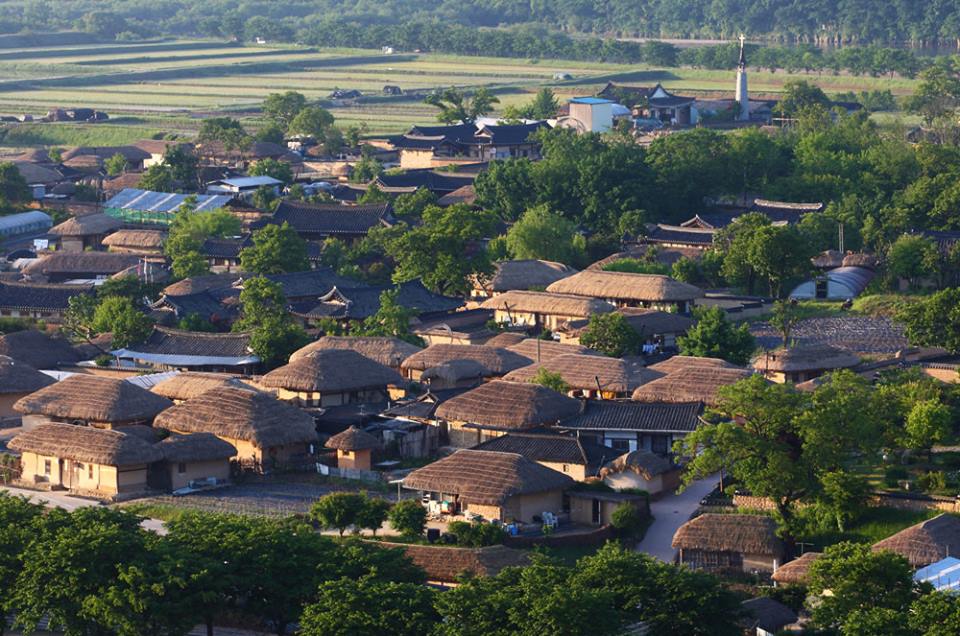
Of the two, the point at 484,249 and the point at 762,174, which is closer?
the point at 484,249

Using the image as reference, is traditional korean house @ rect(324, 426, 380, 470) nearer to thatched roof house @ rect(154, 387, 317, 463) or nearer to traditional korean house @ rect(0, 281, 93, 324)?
thatched roof house @ rect(154, 387, 317, 463)

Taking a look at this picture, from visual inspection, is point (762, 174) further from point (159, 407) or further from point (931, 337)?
point (159, 407)

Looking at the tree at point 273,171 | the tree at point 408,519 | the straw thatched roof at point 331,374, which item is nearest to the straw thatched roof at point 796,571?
the tree at point 408,519

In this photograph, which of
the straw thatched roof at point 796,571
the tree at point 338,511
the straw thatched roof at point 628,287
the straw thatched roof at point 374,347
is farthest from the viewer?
the straw thatched roof at point 628,287

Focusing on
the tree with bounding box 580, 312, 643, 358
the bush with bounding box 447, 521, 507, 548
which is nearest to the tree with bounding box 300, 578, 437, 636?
the bush with bounding box 447, 521, 507, 548

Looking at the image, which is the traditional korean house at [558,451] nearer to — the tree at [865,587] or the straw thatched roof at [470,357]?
the straw thatched roof at [470,357]

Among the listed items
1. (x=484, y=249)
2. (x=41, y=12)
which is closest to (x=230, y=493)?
(x=484, y=249)
